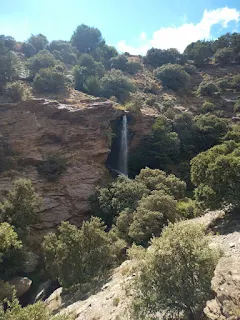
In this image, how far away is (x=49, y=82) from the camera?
2072 inches

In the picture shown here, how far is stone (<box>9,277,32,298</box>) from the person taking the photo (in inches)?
886

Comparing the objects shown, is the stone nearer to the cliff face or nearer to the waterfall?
the cliff face

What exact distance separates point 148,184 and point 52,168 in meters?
12.6

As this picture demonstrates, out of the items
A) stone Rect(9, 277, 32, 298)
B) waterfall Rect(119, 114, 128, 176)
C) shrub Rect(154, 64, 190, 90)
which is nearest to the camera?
stone Rect(9, 277, 32, 298)

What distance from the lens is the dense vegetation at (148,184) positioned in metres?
10.3

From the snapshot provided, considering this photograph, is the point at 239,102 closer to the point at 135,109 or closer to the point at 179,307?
the point at 135,109

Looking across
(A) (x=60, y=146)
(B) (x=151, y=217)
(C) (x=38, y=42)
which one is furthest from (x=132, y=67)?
(B) (x=151, y=217)

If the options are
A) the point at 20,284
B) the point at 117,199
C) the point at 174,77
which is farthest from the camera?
the point at 174,77

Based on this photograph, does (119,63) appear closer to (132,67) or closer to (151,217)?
(132,67)

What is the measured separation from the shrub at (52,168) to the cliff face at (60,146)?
58 cm

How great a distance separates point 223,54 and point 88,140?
59153 millimetres

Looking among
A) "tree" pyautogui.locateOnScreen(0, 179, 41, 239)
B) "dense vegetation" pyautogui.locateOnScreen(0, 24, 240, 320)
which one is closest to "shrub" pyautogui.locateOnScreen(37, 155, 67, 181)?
"dense vegetation" pyautogui.locateOnScreen(0, 24, 240, 320)

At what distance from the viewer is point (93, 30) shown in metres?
91.6

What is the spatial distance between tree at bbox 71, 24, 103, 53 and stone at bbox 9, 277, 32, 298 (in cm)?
8109
